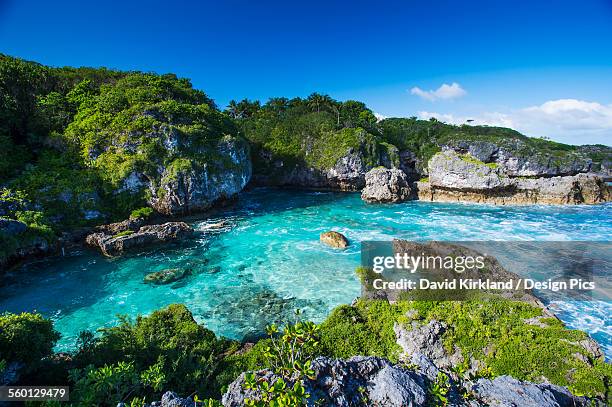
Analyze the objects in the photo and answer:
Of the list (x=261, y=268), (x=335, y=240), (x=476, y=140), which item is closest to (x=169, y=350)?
(x=261, y=268)

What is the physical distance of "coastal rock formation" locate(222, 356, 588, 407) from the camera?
604cm

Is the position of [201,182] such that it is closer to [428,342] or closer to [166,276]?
[166,276]

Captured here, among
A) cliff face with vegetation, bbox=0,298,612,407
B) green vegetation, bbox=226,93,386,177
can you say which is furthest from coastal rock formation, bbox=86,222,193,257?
green vegetation, bbox=226,93,386,177

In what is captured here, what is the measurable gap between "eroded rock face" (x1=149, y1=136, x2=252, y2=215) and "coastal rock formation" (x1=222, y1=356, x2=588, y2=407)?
30207 mm

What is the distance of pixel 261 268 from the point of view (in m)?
23.3

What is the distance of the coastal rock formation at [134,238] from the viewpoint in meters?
25.0

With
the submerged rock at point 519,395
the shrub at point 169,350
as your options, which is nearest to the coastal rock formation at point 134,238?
the shrub at point 169,350

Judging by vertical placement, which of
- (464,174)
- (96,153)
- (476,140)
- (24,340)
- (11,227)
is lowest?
(24,340)

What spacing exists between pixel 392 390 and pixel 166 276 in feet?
63.6

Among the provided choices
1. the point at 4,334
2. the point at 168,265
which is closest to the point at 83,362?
the point at 4,334

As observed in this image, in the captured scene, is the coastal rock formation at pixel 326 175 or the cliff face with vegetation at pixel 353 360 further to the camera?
the coastal rock formation at pixel 326 175

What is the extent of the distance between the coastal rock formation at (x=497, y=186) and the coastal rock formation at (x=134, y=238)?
119ft

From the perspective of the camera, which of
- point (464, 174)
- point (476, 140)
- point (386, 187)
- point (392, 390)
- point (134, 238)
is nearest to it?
point (392, 390)

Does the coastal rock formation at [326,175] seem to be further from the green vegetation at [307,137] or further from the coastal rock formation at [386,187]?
the coastal rock formation at [386,187]
